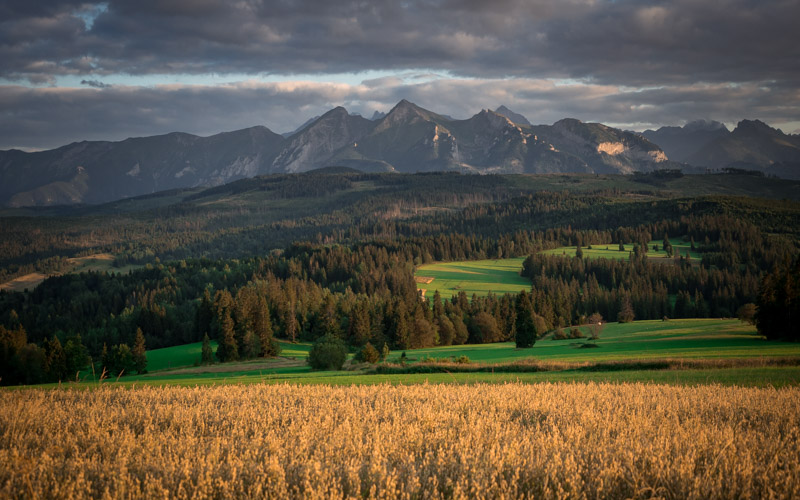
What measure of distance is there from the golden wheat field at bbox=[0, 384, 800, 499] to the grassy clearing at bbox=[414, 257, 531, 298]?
134m

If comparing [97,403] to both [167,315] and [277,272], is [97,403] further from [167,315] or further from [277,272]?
[277,272]

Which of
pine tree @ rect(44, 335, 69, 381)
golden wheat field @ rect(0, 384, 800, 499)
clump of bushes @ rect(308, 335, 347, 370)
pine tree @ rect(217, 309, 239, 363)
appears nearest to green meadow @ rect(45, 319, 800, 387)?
clump of bushes @ rect(308, 335, 347, 370)

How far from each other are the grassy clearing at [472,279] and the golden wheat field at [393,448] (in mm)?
133943

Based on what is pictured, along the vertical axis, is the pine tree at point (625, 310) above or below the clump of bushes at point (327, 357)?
below

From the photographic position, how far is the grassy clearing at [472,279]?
154125mm

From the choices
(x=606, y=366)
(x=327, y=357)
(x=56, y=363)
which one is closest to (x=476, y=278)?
(x=327, y=357)

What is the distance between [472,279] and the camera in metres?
171

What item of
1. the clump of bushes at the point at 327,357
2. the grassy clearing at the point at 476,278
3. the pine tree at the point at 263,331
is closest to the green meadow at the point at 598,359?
the clump of bushes at the point at 327,357

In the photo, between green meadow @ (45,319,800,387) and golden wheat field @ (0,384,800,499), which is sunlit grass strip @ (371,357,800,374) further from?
golden wheat field @ (0,384,800,499)

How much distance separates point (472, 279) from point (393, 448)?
16405 cm

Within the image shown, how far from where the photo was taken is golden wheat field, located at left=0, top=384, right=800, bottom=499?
7.39 meters

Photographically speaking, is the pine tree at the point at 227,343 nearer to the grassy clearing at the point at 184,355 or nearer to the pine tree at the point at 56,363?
the grassy clearing at the point at 184,355

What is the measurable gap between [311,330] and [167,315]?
43989 millimetres

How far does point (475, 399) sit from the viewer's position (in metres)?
14.1
